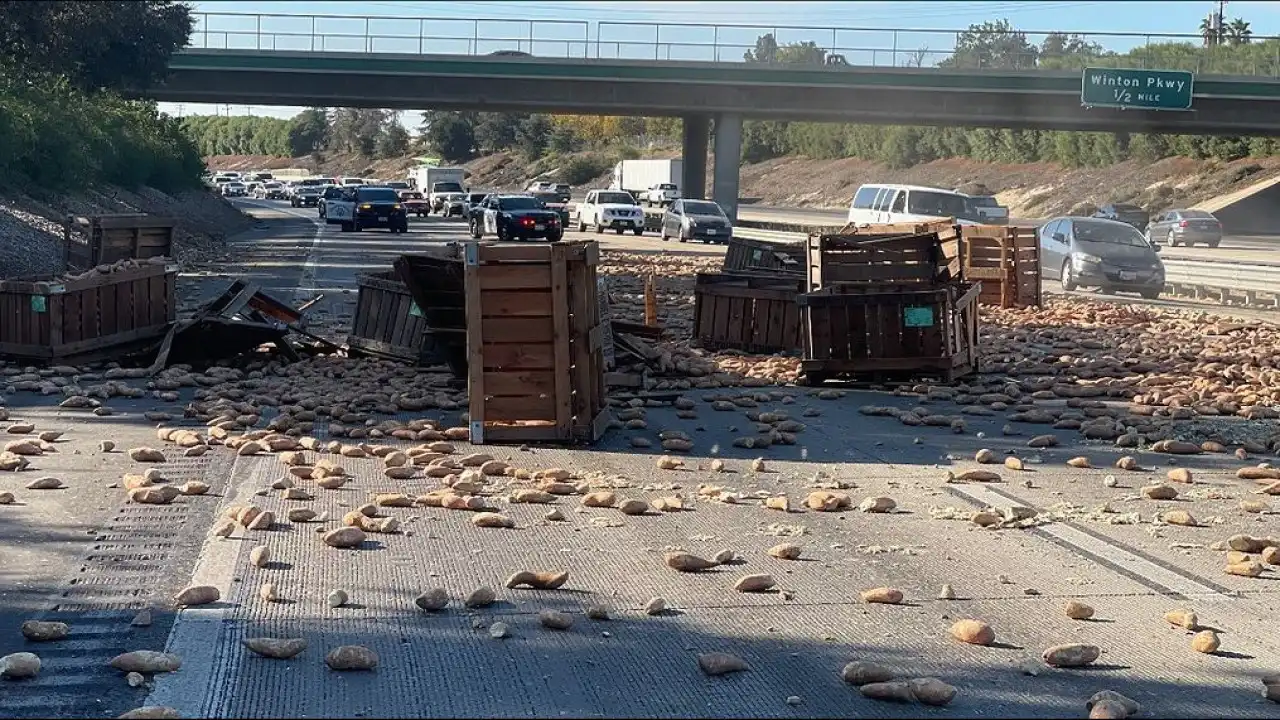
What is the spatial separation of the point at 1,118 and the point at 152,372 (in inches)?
988

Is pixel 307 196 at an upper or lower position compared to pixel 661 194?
lower

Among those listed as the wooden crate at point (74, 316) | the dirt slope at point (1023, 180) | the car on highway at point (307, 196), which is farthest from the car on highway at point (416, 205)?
the wooden crate at point (74, 316)

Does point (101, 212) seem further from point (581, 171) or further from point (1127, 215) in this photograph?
point (581, 171)

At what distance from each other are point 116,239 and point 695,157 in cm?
5501

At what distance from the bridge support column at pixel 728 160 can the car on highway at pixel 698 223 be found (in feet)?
34.8

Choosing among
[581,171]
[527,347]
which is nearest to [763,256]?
[527,347]

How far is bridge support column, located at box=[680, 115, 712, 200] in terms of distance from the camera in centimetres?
7675

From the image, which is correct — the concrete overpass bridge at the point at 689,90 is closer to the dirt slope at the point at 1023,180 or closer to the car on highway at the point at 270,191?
the dirt slope at the point at 1023,180

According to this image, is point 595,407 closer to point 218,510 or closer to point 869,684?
point 218,510

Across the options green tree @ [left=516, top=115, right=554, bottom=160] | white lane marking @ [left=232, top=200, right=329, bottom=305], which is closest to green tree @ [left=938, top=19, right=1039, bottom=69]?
white lane marking @ [left=232, top=200, right=329, bottom=305]

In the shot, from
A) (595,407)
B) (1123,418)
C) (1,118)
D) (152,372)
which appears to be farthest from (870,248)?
(1,118)

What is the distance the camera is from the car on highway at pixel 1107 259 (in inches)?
1309

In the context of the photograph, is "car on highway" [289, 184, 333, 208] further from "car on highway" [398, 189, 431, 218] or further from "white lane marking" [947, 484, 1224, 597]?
"white lane marking" [947, 484, 1224, 597]

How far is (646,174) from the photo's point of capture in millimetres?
101312
